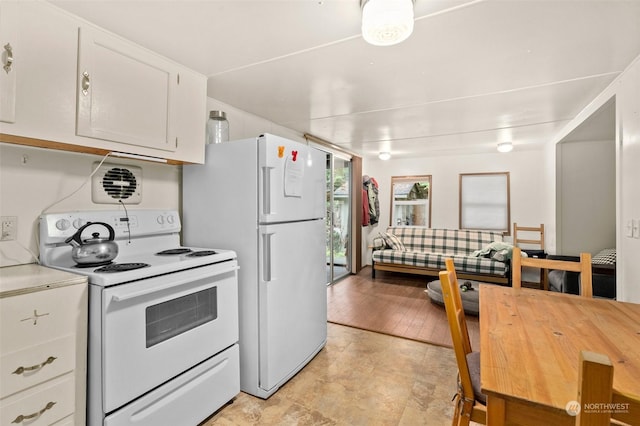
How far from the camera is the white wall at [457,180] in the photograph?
15.9 feet

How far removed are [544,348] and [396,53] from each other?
1644 mm

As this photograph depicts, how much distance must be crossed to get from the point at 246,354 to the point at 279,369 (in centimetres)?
24

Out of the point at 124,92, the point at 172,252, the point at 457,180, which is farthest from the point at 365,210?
the point at 124,92

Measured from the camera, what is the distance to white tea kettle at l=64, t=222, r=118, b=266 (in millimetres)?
1454

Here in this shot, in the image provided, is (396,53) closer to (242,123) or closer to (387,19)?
(387,19)

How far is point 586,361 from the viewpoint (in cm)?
50

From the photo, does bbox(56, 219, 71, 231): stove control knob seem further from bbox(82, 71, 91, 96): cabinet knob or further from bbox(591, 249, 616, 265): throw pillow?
bbox(591, 249, 616, 265): throw pillow

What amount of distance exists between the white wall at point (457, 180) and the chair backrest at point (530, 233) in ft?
0.44

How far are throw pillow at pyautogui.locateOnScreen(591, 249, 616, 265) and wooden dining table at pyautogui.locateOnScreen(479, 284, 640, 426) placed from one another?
2155 mm

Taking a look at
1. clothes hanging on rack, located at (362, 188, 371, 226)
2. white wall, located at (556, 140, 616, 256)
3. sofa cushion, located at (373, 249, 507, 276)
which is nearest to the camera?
white wall, located at (556, 140, 616, 256)

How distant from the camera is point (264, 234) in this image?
74.7 inches

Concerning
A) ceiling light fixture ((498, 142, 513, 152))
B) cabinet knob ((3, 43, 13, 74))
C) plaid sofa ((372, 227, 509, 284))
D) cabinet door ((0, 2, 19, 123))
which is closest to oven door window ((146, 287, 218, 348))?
cabinet door ((0, 2, 19, 123))

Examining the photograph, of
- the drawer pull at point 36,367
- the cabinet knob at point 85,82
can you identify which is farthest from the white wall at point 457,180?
the drawer pull at point 36,367

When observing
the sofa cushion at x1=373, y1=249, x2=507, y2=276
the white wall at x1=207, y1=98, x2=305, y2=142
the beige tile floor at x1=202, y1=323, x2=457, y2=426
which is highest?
the white wall at x1=207, y1=98, x2=305, y2=142
